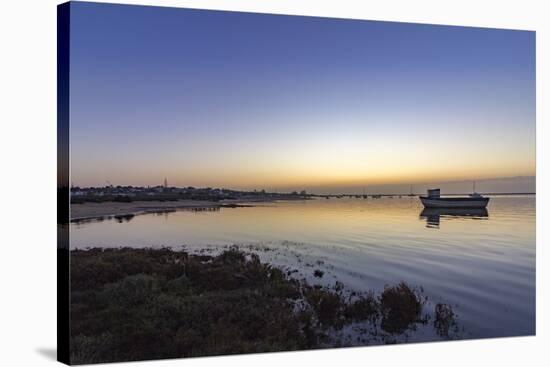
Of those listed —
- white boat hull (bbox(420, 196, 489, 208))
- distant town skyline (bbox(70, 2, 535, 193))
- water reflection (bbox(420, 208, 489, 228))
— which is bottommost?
water reflection (bbox(420, 208, 489, 228))

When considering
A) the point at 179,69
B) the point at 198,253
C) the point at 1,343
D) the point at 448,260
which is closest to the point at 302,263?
the point at 198,253

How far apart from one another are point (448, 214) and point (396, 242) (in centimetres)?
84

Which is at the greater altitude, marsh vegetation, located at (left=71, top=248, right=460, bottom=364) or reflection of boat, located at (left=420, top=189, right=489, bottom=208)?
reflection of boat, located at (left=420, top=189, right=489, bottom=208)

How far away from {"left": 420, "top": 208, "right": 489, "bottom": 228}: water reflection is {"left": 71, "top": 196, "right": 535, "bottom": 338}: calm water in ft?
0.05

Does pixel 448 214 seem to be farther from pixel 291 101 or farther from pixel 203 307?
pixel 203 307

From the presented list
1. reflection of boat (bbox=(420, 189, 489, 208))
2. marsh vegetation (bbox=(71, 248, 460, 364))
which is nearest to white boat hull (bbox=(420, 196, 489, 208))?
reflection of boat (bbox=(420, 189, 489, 208))

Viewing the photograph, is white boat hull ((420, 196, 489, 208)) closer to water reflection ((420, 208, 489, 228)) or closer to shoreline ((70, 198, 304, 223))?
water reflection ((420, 208, 489, 228))

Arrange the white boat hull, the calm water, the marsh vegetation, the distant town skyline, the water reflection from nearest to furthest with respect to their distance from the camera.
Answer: the marsh vegetation, the distant town skyline, the calm water, the water reflection, the white boat hull

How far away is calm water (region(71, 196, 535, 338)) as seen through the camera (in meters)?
8.83

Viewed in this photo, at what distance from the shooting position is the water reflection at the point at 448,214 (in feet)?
31.6

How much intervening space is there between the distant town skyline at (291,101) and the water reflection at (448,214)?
412mm

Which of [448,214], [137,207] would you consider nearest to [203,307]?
[137,207]

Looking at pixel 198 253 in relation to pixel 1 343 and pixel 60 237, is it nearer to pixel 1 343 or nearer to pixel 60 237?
pixel 60 237

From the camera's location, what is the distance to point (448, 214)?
32.1 feet
